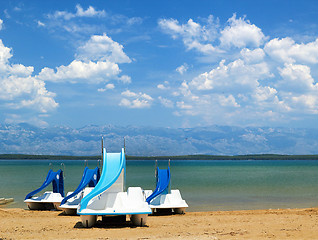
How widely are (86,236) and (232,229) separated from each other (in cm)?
522

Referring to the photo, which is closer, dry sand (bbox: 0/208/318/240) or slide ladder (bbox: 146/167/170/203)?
dry sand (bbox: 0/208/318/240)

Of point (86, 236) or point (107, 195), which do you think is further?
point (107, 195)

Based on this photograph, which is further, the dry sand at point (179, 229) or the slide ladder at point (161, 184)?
the slide ladder at point (161, 184)

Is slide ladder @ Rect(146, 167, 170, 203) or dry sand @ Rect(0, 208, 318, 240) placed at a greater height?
slide ladder @ Rect(146, 167, 170, 203)

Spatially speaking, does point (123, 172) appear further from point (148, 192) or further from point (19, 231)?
point (148, 192)

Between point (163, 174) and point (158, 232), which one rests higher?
point (163, 174)

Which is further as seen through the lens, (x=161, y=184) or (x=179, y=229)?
(x=161, y=184)

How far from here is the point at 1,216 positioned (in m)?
18.4

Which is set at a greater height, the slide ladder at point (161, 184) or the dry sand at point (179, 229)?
the slide ladder at point (161, 184)

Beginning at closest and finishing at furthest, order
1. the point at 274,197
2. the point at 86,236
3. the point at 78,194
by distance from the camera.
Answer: the point at 86,236, the point at 78,194, the point at 274,197

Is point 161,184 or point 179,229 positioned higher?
point 161,184

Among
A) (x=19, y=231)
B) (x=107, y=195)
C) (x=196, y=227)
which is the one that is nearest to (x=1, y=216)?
(x=19, y=231)

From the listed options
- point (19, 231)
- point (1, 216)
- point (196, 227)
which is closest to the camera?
point (19, 231)

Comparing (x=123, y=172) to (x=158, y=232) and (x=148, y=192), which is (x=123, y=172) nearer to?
(x=158, y=232)
